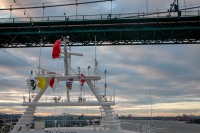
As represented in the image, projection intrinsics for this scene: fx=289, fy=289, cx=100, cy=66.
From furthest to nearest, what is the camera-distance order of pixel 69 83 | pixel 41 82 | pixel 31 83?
pixel 31 83 → pixel 41 82 → pixel 69 83

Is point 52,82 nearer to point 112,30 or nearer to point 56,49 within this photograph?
point 56,49

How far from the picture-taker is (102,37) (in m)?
48.0

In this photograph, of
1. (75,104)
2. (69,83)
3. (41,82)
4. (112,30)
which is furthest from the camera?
(112,30)

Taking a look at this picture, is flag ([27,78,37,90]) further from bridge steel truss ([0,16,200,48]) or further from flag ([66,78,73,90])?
bridge steel truss ([0,16,200,48])

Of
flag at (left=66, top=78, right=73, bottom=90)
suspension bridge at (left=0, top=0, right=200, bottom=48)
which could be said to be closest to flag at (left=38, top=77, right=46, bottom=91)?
flag at (left=66, top=78, right=73, bottom=90)

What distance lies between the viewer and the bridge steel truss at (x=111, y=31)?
44.6 metres

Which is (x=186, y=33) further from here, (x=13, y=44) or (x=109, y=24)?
(x=13, y=44)

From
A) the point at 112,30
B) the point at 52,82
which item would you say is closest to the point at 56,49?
the point at 52,82

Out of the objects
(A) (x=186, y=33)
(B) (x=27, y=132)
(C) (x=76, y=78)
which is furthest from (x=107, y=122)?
(A) (x=186, y=33)

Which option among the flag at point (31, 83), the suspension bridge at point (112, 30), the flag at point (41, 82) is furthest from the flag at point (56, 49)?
the suspension bridge at point (112, 30)

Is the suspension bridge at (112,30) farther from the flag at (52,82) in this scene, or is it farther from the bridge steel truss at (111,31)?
the flag at (52,82)

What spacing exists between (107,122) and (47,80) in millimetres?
6746

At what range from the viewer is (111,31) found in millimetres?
46094

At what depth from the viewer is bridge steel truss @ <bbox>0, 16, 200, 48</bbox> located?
44594 mm
